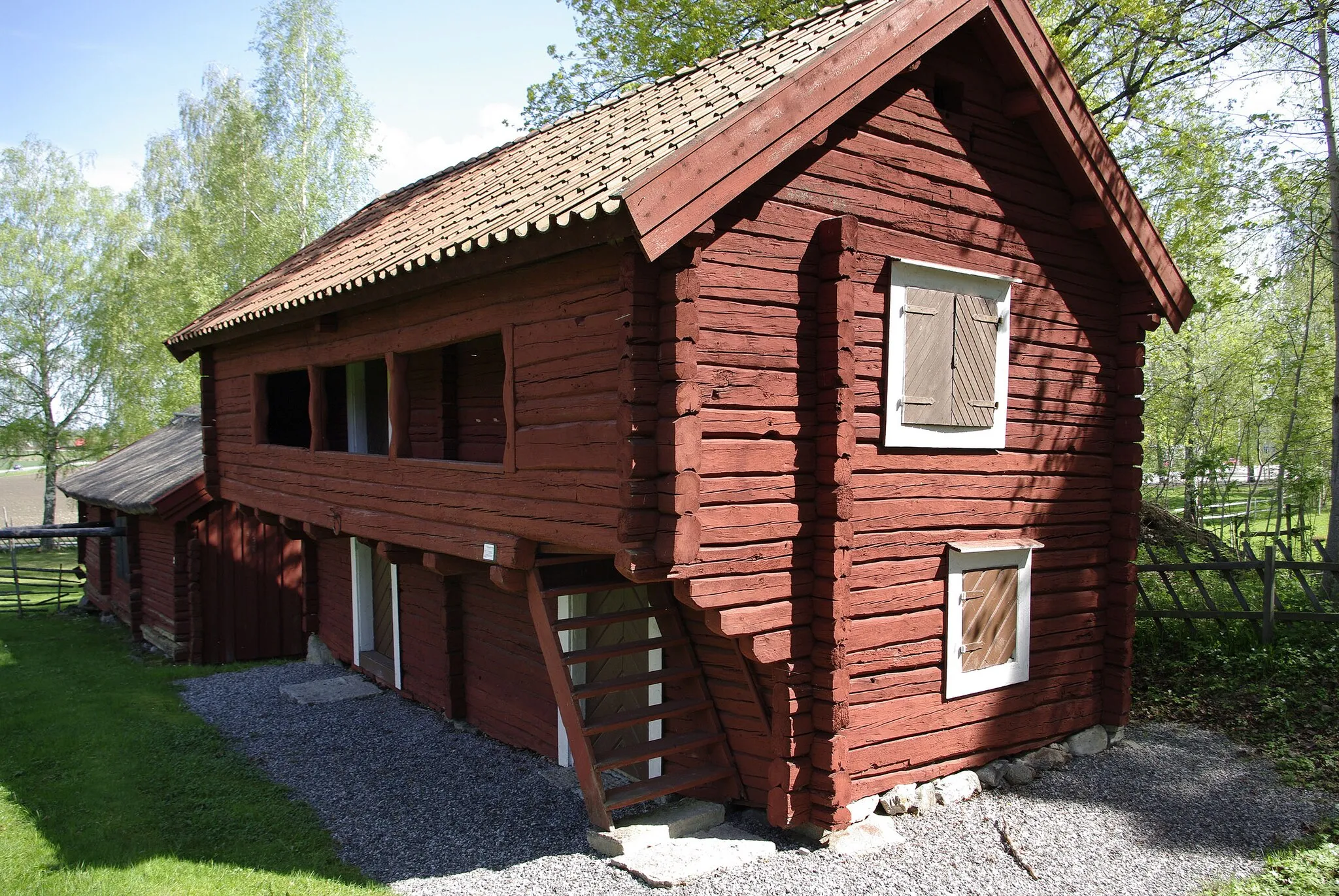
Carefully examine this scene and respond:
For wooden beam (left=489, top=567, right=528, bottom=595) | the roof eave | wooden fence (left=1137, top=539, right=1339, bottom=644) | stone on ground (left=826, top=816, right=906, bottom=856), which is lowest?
stone on ground (left=826, top=816, right=906, bottom=856)

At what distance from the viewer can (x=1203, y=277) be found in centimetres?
1630

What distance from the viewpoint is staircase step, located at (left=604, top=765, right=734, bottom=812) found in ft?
19.7

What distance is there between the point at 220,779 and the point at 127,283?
25.7 metres

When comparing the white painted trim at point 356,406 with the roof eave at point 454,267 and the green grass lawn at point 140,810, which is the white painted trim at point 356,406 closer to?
the roof eave at point 454,267

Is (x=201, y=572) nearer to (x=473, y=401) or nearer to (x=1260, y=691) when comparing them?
(x=473, y=401)

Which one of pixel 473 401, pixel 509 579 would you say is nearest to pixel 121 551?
pixel 473 401

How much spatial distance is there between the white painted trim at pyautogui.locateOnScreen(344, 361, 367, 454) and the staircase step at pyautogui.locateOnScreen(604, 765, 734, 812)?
656 centimetres

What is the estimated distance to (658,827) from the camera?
6152 mm

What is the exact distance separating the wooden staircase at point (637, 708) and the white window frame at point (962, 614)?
1952mm

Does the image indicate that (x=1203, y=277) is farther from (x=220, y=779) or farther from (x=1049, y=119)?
(x=220, y=779)

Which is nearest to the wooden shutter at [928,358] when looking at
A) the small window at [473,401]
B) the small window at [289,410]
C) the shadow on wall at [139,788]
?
the small window at [473,401]

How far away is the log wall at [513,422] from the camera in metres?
5.57

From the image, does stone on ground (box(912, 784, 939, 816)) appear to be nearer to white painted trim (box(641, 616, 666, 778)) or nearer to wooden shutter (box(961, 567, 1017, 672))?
wooden shutter (box(961, 567, 1017, 672))

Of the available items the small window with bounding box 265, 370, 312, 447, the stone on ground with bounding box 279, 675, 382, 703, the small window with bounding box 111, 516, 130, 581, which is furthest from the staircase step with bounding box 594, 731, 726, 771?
the small window with bounding box 111, 516, 130, 581
